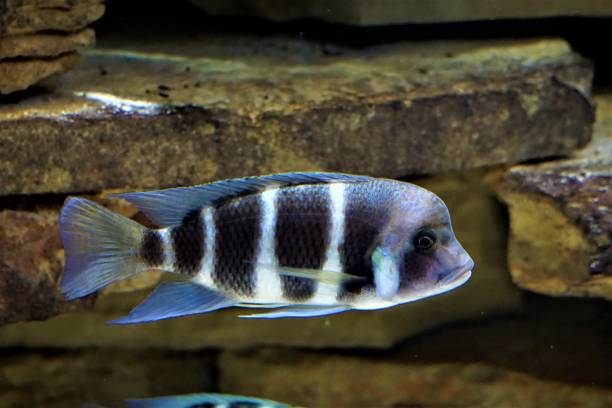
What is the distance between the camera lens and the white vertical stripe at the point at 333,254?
182 cm

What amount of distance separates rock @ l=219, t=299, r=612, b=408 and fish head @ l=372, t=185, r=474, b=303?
214 centimetres

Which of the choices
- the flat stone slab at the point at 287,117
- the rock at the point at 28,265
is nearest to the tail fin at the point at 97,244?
the flat stone slab at the point at 287,117

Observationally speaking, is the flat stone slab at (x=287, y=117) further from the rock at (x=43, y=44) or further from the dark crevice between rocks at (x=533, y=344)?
the dark crevice between rocks at (x=533, y=344)

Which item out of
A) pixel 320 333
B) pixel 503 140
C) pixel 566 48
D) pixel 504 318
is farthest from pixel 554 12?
pixel 320 333

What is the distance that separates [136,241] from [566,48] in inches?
124

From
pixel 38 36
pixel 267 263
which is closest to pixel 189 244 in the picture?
pixel 267 263

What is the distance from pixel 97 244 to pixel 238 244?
0.38 m

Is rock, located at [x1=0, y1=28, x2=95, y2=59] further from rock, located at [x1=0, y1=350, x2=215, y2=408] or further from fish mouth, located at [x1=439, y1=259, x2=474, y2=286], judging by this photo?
fish mouth, located at [x1=439, y1=259, x2=474, y2=286]

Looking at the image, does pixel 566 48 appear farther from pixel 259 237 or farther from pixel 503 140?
pixel 259 237

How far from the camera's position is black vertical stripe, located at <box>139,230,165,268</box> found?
6.26 feet

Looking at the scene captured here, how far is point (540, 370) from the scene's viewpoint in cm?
383

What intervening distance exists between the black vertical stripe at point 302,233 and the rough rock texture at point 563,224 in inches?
76.9

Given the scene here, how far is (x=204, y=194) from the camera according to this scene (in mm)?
1914

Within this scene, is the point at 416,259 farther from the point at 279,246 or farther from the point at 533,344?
the point at 533,344
